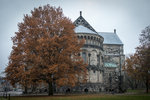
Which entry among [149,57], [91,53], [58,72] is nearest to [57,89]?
[91,53]

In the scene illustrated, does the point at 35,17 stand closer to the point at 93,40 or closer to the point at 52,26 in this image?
the point at 52,26

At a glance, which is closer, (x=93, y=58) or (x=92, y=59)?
(x=92, y=59)

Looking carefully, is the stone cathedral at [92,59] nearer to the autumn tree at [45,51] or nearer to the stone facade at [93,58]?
the stone facade at [93,58]

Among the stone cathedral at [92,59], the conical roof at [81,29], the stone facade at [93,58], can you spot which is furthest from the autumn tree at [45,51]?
the conical roof at [81,29]

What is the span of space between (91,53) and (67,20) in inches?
758

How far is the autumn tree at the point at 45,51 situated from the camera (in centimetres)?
2983

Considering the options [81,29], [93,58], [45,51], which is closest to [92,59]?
[93,58]

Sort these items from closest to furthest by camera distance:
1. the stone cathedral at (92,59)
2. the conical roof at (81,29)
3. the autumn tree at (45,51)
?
the autumn tree at (45,51) → the stone cathedral at (92,59) → the conical roof at (81,29)

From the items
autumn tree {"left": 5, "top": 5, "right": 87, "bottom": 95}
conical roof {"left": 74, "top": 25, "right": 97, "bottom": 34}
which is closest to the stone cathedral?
conical roof {"left": 74, "top": 25, "right": 97, "bottom": 34}

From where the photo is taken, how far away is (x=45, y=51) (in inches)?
1198

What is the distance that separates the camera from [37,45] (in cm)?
3106

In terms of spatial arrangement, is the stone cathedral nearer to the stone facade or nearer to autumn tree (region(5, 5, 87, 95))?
the stone facade

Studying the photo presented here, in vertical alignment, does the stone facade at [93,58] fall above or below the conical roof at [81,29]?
below

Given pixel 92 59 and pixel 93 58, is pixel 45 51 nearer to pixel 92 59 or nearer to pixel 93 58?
pixel 92 59
